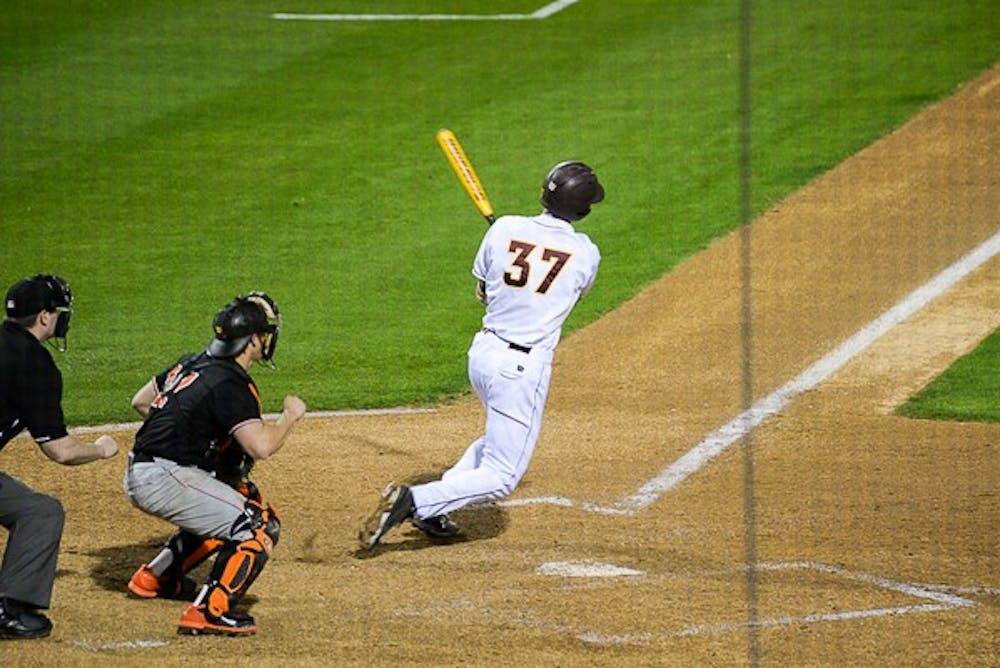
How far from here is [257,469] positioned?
9.29 m

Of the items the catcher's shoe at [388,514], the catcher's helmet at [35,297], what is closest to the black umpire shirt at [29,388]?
Answer: the catcher's helmet at [35,297]

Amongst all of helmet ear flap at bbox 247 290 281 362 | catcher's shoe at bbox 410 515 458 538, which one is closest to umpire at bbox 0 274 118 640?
helmet ear flap at bbox 247 290 281 362

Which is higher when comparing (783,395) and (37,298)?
(37,298)

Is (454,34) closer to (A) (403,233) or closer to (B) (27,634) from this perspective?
(A) (403,233)

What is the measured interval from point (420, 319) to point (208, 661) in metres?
5.96

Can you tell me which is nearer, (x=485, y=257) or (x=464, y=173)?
(x=485, y=257)

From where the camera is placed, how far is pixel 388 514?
764 centimetres

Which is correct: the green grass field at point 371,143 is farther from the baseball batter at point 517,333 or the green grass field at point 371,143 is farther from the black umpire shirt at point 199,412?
the black umpire shirt at point 199,412

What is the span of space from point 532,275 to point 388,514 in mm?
1274

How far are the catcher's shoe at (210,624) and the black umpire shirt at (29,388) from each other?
89 centimetres

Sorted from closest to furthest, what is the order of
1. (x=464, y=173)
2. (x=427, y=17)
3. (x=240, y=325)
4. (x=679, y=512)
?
(x=240, y=325) → (x=679, y=512) → (x=464, y=173) → (x=427, y=17)

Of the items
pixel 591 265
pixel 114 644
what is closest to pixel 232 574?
pixel 114 644

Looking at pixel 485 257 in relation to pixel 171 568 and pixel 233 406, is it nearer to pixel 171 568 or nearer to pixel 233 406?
pixel 233 406

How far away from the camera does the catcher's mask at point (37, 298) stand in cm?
674
